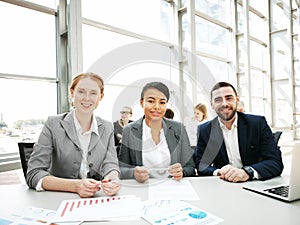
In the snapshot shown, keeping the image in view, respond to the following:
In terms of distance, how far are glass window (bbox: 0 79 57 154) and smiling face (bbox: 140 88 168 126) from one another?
1.52 meters

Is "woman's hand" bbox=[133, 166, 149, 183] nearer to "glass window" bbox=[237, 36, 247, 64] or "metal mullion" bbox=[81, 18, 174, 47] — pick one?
"metal mullion" bbox=[81, 18, 174, 47]

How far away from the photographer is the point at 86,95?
1449 mm

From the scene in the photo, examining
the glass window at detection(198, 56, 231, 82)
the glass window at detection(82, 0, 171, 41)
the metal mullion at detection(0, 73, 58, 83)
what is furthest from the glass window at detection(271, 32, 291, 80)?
the metal mullion at detection(0, 73, 58, 83)

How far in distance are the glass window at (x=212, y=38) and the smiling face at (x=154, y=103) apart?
3.50 m

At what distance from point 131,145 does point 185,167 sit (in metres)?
0.40

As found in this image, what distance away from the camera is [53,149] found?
4.52ft

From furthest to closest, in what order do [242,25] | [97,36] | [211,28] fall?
[242,25]
[211,28]
[97,36]

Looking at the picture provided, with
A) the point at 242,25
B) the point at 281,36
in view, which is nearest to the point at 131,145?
the point at 242,25

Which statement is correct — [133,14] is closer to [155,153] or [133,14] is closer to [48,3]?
[48,3]

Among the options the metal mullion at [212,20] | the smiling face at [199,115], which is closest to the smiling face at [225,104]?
the smiling face at [199,115]

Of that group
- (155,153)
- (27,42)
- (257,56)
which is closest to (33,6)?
(27,42)

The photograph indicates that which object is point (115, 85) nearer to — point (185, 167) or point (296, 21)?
point (185, 167)

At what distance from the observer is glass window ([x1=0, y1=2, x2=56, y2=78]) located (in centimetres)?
264

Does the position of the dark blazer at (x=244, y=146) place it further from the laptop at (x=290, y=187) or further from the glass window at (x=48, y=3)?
the glass window at (x=48, y=3)
